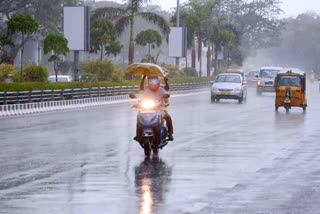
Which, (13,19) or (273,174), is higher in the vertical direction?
(13,19)

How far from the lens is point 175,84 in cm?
6775

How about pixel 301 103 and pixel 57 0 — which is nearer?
pixel 301 103

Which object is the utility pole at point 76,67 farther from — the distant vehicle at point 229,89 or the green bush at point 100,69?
the distant vehicle at point 229,89

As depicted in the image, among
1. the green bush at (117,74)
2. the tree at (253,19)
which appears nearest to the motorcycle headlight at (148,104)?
the green bush at (117,74)

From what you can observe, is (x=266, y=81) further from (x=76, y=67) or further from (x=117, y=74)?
(x=76, y=67)

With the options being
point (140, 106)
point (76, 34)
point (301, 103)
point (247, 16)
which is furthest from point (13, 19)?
point (247, 16)

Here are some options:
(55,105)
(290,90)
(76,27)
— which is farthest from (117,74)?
(290,90)

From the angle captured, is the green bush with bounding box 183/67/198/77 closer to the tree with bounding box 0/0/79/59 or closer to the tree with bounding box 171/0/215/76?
the tree with bounding box 171/0/215/76

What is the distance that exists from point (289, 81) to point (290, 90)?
0.72 m

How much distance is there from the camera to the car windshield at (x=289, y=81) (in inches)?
1464

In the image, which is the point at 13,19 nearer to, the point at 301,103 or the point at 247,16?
the point at 301,103

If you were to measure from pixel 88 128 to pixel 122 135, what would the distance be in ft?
9.78

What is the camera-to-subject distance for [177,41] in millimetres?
74938

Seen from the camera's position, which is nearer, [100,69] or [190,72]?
[100,69]
